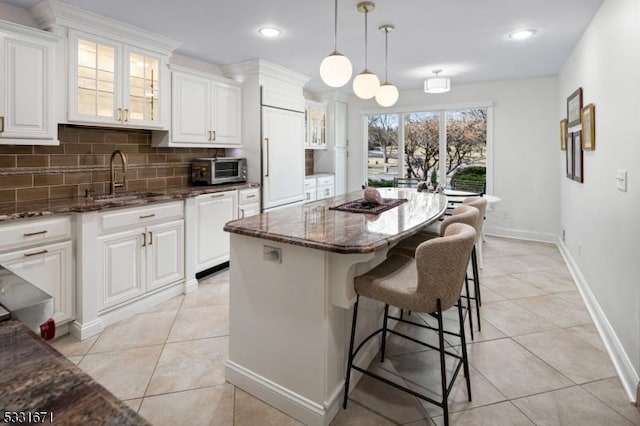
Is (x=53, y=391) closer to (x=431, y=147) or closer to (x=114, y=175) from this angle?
(x=114, y=175)

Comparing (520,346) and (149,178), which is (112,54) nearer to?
(149,178)

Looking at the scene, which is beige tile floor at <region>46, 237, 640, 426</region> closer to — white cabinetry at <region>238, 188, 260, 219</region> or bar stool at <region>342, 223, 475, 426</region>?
bar stool at <region>342, 223, 475, 426</region>

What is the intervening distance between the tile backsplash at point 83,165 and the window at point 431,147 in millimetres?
3681

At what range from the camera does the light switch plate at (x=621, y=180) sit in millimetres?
2250

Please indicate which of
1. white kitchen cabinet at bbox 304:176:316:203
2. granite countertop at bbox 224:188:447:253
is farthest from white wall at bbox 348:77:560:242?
granite countertop at bbox 224:188:447:253

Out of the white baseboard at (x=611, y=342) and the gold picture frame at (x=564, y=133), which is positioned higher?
the gold picture frame at (x=564, y=133)

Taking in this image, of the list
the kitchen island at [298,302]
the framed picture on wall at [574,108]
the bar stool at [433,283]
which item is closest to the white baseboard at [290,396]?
the kitchen island at [298,302]

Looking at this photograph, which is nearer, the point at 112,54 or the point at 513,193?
the point at 112,54

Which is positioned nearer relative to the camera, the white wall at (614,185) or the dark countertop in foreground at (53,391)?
the dark countertop in foreground at (53,391)

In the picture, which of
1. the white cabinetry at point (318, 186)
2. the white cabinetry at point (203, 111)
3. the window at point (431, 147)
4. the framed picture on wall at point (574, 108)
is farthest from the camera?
the window at point (431, 147)

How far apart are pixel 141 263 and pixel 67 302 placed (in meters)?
0.59

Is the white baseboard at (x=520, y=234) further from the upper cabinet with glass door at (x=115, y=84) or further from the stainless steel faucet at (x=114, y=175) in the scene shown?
the stainless steel faucet at (x=114, y=175)

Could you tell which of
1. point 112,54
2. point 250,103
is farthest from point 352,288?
point 250,103

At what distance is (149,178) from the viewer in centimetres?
387
